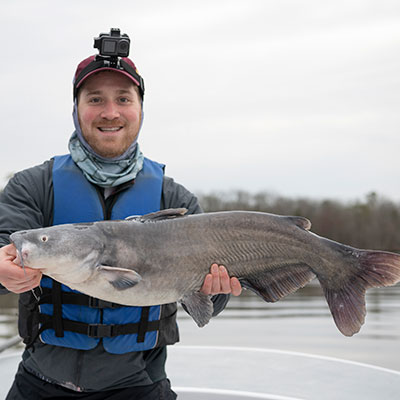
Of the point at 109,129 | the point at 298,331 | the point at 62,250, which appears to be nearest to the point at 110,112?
the point at 109,129

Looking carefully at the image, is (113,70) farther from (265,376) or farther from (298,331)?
(298,331)

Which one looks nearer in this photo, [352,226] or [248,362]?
[248,362]

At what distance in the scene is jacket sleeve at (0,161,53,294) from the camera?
3.52m

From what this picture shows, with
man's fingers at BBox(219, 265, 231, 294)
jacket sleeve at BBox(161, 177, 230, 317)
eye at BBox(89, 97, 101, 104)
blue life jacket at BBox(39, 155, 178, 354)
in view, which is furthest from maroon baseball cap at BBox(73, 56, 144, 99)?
man's fingers at BBox(219, 265, 231, 294)

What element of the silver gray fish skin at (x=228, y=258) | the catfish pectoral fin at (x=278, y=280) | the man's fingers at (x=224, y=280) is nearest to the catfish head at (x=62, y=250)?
the silver gray fish skin at (x=228, y=258)

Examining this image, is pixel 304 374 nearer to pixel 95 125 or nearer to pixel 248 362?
pixel 248 362

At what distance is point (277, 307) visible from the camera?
987 inches

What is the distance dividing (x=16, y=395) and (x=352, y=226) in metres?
59.7

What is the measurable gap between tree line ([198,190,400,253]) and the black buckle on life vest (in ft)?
161

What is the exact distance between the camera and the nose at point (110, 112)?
3.79m

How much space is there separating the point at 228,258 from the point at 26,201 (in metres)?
1.34

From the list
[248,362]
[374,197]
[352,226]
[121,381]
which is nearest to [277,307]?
[248,362]

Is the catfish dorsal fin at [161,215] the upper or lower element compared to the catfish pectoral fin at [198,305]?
upper

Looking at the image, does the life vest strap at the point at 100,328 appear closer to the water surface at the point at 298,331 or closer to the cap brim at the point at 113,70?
the cap brim at the point at 113,70
